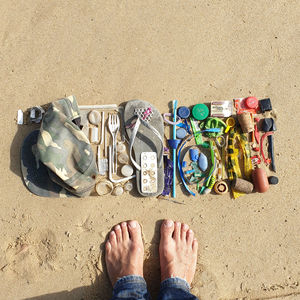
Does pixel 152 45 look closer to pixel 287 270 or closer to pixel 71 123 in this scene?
pixel 71 123

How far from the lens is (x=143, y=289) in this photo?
2.38 m

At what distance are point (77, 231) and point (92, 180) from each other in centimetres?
47

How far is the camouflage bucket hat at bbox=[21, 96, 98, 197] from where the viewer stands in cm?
223

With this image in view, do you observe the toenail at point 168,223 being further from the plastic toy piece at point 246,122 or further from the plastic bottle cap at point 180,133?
the plastic toy piece at point 246,122

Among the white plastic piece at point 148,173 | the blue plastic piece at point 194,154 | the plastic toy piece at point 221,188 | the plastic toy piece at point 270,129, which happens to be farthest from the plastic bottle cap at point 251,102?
the white plastic piece at point 148,173

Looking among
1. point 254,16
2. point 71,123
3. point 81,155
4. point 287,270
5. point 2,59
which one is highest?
point 254,16

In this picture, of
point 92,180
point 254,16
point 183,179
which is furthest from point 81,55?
point 254,16

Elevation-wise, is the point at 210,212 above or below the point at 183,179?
below

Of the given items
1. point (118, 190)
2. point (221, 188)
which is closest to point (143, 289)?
point (118, 190)

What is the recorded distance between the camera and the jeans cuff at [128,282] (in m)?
2.38

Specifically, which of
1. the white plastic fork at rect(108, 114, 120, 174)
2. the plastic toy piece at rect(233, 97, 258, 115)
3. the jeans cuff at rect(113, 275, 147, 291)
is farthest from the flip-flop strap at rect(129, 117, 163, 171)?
the jeans cuff at rect(113, 275, 147, 291)

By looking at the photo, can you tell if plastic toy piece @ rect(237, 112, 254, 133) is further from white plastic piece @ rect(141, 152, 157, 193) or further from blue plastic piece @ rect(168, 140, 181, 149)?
white plastic piece @ rect(141, 152, 157, 193)

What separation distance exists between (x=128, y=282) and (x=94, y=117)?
54.2 inches

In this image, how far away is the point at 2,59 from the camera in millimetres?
2609
